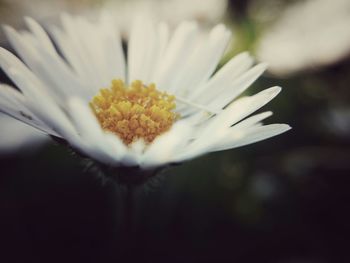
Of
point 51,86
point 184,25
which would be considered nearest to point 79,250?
point 51,86

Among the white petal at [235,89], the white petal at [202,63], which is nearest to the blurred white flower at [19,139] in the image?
the white petal at [202,63]

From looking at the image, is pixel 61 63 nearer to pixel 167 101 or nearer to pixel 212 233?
pixel 167 101

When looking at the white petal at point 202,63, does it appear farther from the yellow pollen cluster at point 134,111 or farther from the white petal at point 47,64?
the white petal at point 47,64

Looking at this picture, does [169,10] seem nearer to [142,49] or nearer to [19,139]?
[19,139]

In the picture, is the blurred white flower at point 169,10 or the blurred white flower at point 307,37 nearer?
the blurred white flower at point 307,37

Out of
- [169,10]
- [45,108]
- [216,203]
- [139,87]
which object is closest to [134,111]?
[139,87]

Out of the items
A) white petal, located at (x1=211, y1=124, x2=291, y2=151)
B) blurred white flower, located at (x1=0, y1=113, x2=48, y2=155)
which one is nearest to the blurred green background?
blurred white flower, located at (x1=0, y1=113, x2=48, y2=155)
